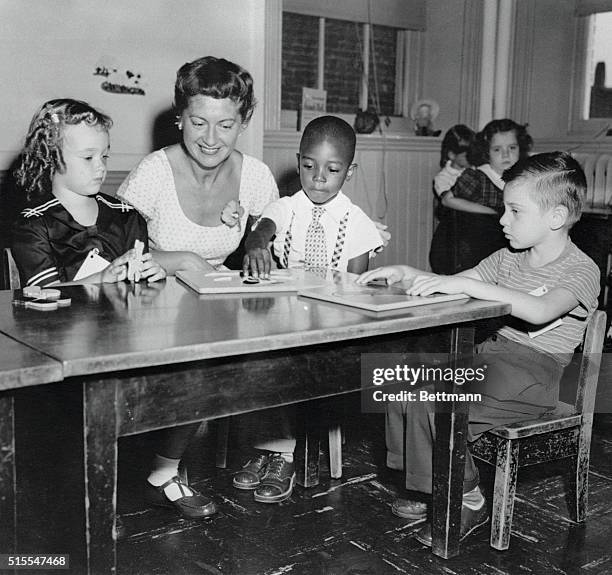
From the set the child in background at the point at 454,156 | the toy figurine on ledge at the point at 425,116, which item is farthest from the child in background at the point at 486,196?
the toy figurine on ledge at the point at 425,116

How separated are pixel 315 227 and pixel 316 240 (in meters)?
0.04

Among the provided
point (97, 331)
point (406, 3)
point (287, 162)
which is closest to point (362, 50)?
point (406, 3)

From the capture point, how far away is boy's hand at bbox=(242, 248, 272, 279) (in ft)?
7.50

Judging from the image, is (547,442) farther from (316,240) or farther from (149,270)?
(149,270)

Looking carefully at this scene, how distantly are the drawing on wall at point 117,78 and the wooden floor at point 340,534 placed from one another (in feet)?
5.09

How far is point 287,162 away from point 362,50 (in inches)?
44.8

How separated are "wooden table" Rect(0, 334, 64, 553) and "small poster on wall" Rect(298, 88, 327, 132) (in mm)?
3574

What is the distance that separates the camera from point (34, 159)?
242cm

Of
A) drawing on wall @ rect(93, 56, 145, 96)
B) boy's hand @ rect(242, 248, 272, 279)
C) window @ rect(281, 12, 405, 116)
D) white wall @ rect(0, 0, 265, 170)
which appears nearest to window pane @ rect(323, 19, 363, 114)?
window @ rect(281, 12, 405, 116)

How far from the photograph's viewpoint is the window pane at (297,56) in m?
5.00

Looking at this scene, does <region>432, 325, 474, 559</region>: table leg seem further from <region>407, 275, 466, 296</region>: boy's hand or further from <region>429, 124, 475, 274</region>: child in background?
<region>429, 124, 475, 274</region>: child in background

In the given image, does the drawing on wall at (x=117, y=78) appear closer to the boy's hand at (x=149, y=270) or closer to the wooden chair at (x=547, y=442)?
the boy's hand at (x=149, y=270)

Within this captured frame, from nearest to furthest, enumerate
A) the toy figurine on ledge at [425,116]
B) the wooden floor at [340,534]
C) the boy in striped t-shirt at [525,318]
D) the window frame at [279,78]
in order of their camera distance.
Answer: the wooden floor at [340,534] → the boy in striped t-shirt at [525,318] → the window frame at [279,78] → the toy figurine on ledge at [425,116]

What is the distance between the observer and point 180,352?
1.50 meters
